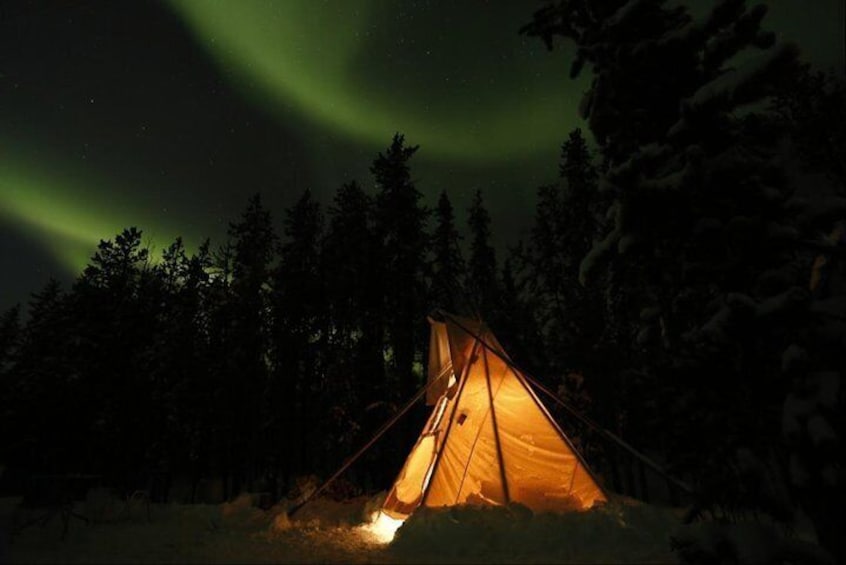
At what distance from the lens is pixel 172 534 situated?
8.08 meters

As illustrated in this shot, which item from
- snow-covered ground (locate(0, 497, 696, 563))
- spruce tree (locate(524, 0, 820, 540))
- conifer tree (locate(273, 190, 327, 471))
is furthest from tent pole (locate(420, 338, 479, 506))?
conifer tree (locate(273, 190, 327, 471))

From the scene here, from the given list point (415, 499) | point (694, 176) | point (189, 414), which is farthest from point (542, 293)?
point (694, 176)

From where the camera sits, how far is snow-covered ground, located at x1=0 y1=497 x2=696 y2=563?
6.31 m

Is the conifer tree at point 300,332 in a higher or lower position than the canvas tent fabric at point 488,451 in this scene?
higher

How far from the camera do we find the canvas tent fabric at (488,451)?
908 centimetres

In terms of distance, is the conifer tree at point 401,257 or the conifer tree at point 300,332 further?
the conifer tree at point 300,332

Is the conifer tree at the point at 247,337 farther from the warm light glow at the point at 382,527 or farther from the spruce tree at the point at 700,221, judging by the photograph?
the spruce tree at the point at 700,221

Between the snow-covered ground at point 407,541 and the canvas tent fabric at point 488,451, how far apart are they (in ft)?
3.38

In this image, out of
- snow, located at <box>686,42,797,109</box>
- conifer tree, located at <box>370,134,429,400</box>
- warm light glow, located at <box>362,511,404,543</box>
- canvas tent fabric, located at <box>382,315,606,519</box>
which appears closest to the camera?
snow, located at <box>686,42,797,109</box>

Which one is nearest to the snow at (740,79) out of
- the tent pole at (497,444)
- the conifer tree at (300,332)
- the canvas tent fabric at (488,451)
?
the canvas tent fabric at (488,451)

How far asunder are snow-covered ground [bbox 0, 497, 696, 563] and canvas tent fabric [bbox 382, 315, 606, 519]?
3.38ft

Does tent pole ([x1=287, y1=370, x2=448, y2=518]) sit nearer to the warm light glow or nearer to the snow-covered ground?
the snow-covered ground

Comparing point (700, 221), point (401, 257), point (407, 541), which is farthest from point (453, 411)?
point (401, 257)

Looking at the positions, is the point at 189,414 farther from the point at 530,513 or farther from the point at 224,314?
the point at 530,513
